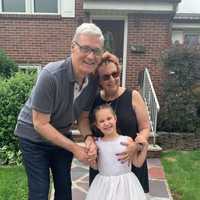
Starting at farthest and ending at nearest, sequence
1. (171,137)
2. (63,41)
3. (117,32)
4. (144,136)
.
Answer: (117,32) → (63,41) → (171,137) → (144,136)

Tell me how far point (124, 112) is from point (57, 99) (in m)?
0.57

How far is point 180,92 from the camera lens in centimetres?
669

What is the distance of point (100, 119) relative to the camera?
8.23 ft

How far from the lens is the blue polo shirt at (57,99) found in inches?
90.7

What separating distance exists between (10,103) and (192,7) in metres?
10.2

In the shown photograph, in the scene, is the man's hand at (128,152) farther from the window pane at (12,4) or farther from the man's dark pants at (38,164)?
the window pane at (12,4)

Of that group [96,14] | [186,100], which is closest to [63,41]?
[96,14]

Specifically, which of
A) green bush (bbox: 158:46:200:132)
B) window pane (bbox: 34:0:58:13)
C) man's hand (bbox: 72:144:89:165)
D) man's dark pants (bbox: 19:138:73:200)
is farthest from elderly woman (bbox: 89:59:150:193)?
window pane (bbox: 34:0:58:13)

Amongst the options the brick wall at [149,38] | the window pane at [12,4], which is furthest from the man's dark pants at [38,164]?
the window pane at [12,4]

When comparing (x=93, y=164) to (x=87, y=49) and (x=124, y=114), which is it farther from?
(x=87, y=49)

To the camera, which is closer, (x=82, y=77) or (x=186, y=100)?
(x=82, y=77)

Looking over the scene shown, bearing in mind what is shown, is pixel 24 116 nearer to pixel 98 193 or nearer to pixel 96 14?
pixel 98 193

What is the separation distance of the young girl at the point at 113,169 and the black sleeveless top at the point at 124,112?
0.26ft

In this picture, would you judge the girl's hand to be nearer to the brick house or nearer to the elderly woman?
the elderly woman
